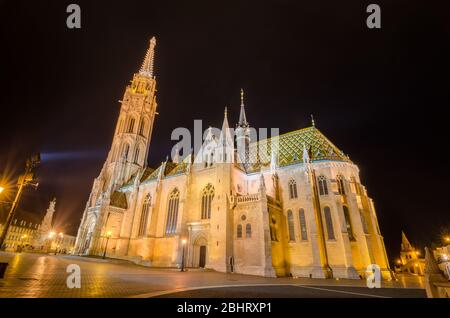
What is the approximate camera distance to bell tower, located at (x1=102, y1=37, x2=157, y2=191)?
4525 cm

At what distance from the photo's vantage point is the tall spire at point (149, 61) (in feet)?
187

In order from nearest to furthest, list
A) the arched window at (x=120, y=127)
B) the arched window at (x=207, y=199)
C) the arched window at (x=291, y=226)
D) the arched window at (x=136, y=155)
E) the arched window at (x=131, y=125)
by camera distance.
→ 1. the arched window at (x=291, y=226)
2. the arched window at (x=207, y=199)
3. the arched window at (x=136, y=155)
4. the arched window at (x=131, y=125)
5. the arched window at (x=120, y=127)

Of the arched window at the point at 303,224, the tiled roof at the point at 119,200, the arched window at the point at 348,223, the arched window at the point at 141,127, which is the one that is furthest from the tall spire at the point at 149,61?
the arched window at the point at 348,223

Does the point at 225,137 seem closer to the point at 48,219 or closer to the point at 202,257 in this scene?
the point at 202,257

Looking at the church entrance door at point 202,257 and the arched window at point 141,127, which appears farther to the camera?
the arched window at point 141,127

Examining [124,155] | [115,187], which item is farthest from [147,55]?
[115,187]

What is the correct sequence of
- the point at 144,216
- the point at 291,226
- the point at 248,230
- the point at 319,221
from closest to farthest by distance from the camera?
the point at 248,230, the point at 319,221, the point at 291,226, the point at 144,216

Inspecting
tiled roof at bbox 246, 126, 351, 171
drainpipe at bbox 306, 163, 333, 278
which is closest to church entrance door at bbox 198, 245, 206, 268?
tiled roof at bbox 246, 126, 351, 171

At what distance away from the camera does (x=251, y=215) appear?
24.6 m

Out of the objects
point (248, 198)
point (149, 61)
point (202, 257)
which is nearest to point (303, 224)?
point (248, 198)

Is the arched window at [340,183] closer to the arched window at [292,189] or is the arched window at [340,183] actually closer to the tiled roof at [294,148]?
the tiled roof at [294,148]

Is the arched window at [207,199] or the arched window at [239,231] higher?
the arched window at [207,199]

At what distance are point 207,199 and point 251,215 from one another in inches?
291
